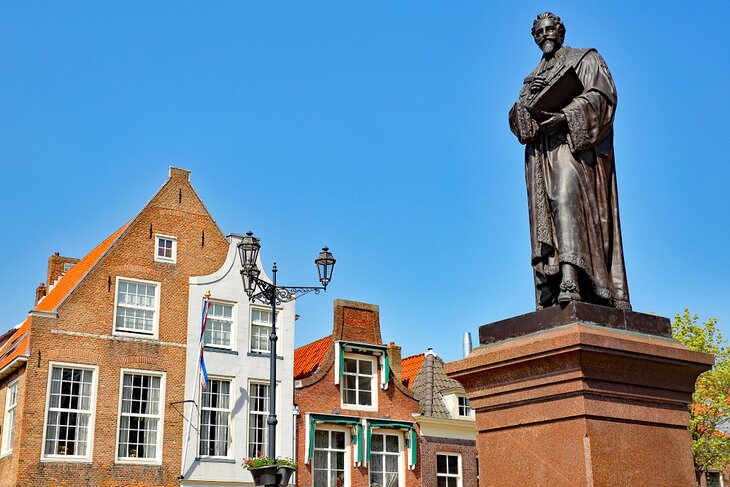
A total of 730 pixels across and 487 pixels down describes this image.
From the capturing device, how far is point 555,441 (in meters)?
5.17

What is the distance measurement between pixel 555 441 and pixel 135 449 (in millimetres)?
22420

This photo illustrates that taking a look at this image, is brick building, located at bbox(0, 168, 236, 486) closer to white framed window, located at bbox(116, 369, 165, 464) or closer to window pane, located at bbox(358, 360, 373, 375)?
white framed window, located at bbox(116, 369, 165, 464)

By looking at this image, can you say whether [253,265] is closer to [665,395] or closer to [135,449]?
[135,449]

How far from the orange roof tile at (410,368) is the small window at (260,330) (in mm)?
7552

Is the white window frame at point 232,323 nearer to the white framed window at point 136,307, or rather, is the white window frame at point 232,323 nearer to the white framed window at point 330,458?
the white framed window at point 136,307

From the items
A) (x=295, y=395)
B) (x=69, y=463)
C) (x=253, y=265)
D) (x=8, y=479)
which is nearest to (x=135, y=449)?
(x=69, y=463)

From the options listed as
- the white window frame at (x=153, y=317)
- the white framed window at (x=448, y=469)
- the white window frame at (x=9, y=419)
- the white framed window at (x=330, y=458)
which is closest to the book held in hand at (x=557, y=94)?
the white window frame at (x=153, y=317)

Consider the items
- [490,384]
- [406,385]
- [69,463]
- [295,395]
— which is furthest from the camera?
[406,385]

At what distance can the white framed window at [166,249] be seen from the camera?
2747 centimetres

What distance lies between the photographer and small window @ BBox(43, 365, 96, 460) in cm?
2434

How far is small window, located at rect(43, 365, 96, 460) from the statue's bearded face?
21878 mm

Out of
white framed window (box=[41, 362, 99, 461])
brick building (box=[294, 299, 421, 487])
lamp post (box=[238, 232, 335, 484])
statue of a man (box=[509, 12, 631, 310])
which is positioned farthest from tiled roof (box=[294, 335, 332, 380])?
statue of a man (box=[509, 12, 631, 310])

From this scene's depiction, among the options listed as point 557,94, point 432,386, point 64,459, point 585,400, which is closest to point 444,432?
point 432,386

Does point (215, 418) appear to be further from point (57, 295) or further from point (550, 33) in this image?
point (550, 33)
